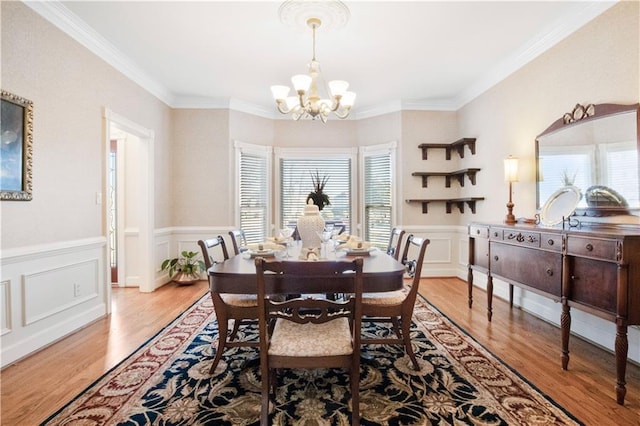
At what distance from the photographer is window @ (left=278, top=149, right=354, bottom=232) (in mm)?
5547

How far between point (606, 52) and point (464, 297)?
9.09 ft

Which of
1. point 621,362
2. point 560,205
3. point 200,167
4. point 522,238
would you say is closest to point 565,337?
point 621,362

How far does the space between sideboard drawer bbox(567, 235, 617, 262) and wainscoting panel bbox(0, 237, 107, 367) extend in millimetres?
3934

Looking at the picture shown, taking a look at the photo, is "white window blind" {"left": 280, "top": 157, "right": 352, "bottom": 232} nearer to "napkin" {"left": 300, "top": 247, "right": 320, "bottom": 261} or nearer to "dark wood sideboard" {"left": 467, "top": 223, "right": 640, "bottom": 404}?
"dark wood sideboard" {"left": 467, "top": 223, "right": 640, "bottom": 404}

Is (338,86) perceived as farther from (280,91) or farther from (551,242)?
(551,242)

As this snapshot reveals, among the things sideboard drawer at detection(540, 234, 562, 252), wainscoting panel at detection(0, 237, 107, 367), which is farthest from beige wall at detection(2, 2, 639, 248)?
sideboard drawer at detection(540, 234, 562, 252)

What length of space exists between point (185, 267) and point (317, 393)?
11.2 feet

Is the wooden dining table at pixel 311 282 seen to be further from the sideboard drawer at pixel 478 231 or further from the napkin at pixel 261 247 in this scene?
the sideboard drawer at pixel 478 231

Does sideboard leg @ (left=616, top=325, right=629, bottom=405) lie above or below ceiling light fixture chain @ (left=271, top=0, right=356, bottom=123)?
below

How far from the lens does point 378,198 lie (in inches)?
213

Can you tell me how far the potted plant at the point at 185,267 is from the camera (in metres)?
4.68

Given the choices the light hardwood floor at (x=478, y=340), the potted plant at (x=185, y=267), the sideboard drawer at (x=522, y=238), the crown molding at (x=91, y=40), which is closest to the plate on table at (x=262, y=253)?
the light hardwood floor at (x=478, y=340)

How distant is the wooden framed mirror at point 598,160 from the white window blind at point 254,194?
3879 millimetres

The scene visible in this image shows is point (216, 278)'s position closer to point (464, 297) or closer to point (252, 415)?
point (252, 415)
